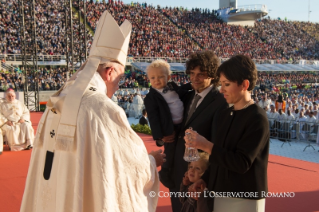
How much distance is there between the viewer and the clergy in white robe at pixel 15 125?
7.28 meters

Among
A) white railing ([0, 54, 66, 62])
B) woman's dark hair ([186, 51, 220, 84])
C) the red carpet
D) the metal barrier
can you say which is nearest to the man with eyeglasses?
woman's dark hair ([186, 51, 220, 84])

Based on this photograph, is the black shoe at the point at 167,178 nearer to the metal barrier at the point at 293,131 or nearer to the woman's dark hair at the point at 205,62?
the woman's dark hair at the point at 205,62

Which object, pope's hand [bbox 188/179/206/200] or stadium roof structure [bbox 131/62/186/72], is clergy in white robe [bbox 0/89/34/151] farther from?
stadium roof structure [bbox 131/62/186/72]

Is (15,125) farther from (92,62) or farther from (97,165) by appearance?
(97,165)

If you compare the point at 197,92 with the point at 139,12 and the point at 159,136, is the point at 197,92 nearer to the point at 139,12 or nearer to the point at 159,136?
the point at 159,136

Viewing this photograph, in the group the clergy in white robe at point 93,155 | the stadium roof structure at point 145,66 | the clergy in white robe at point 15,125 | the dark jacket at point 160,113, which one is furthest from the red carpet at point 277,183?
the stadium roof structure at point 145,66

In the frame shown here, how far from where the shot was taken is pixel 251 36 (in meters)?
42.1

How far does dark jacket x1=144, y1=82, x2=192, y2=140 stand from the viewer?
2467 mm

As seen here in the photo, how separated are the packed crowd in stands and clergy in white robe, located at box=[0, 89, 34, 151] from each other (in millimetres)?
16459

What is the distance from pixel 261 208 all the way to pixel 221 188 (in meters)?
0.26

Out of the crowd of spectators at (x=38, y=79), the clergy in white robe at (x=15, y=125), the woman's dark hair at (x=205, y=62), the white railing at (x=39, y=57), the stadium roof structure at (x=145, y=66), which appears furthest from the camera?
the stadium roof structure at (x=145, y=66)

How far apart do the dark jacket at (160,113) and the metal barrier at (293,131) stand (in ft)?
26.2

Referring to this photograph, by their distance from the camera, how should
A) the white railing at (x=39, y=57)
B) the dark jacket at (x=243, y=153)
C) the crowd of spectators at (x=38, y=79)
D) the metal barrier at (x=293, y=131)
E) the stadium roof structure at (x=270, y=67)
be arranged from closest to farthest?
the dark jacket at (x=243, y=153) → the metal barrier at (x=293, y=131) → the crowd of spectators at (x=38, y=79) → the white railing at (x=39, y=57) → the stadium roof structure at (x=270, y=67)

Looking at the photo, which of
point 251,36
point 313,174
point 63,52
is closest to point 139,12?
point 63,52
